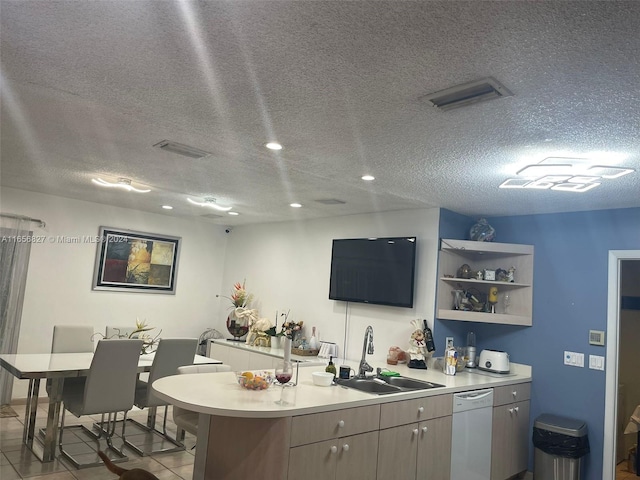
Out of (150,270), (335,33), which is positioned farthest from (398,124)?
(150,270)

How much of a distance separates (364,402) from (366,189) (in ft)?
6.05

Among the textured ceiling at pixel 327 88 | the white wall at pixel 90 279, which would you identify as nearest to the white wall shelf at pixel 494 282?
the textured ceiling at pixel 327 88

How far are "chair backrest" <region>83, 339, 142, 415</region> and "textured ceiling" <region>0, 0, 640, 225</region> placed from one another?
144 centimetres

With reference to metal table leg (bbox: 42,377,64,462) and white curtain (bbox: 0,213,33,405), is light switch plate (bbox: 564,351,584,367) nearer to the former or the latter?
metal table leg (bbox: 42,377,64,462)

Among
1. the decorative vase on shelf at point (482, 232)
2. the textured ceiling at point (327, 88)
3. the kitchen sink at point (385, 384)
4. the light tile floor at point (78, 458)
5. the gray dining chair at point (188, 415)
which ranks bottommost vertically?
the light tile floor at point (78, 458)

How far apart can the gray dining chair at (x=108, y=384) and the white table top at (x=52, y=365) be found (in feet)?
0.43

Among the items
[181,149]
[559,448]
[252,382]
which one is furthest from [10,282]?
[559,448]

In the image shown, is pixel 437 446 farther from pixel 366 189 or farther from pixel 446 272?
pixel 366 189

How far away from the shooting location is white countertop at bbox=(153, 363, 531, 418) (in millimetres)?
2309

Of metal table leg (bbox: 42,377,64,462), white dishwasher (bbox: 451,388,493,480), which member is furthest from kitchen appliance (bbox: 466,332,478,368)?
metal table leg (bbox: 42,377,64,462)

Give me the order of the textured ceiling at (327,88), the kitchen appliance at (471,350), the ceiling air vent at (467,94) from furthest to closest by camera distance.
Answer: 1. the kitchen appliance at (471,350)
2. the ceiling air vent at (467,94)
3. the textured ceiling at (327,88)

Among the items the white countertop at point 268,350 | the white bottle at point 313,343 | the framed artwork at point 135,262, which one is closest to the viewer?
the white countertop at point 268,350

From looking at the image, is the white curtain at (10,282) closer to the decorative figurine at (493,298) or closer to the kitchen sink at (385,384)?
the kitchen sink at (385,384)

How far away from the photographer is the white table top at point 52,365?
3.53 m
